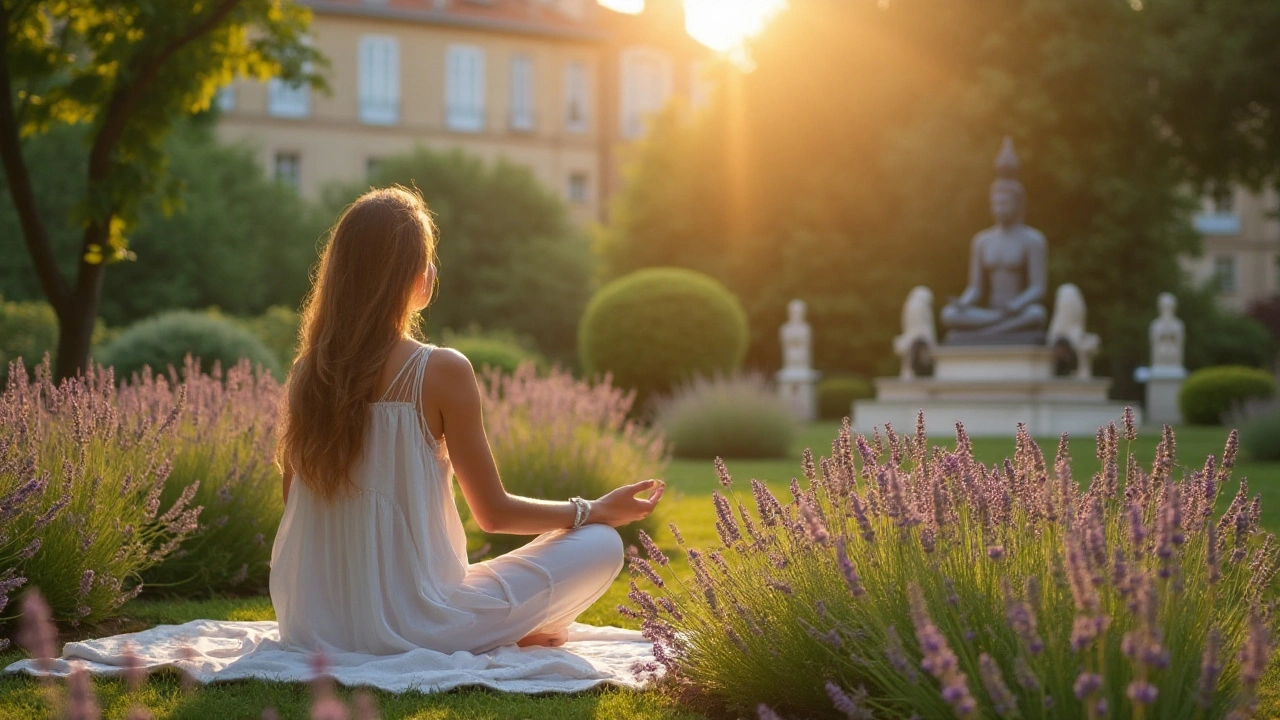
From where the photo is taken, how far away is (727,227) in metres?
30.2

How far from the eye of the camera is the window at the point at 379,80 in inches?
1788

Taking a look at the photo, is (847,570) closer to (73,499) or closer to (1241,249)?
(73,499)

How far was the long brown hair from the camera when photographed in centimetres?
380

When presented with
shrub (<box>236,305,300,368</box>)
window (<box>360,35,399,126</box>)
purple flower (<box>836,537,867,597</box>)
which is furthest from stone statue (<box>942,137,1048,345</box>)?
window (<box>360,35,399,126</box>)

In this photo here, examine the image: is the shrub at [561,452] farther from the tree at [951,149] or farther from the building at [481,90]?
the building at [481,90]

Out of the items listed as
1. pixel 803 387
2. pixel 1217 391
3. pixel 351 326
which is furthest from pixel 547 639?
pixel 803 387

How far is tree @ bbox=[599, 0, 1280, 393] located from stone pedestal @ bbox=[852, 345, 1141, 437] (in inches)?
302

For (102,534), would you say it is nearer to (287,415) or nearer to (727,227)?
(287,415)

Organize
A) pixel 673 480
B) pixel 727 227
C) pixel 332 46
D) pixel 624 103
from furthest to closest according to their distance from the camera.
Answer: pixel 624 103 < pixel 332 46 < pixel 727 227 < pixel 673 480

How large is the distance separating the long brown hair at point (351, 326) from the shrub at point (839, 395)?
21442 mm

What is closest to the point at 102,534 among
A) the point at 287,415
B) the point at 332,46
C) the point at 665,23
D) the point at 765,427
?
the point at 287,415

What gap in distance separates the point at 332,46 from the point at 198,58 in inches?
1499

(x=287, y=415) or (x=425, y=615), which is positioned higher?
(x=287, y=415)

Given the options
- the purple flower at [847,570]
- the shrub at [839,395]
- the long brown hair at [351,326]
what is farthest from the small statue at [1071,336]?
the purple flower at [847,570]
